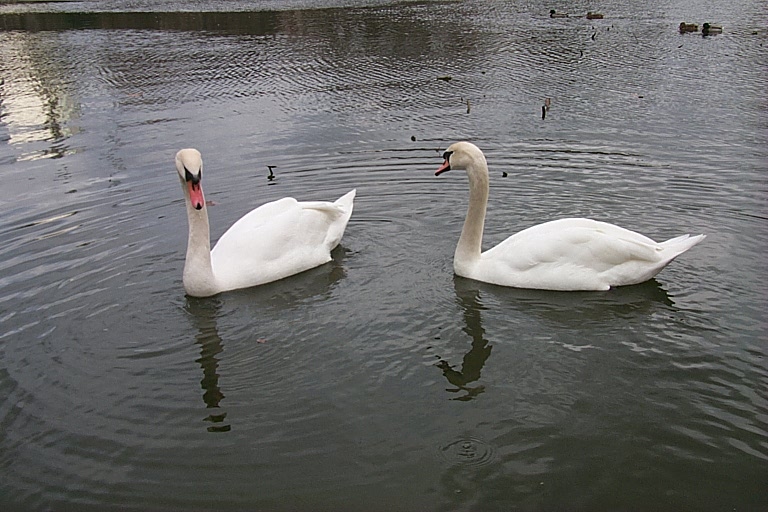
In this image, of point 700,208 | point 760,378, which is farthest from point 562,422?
point 700,208

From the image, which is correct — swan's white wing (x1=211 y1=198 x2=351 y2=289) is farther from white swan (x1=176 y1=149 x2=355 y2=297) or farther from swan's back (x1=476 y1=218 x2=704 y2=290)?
swan's back (x1=476 y1=218 x2=704 y2=290)

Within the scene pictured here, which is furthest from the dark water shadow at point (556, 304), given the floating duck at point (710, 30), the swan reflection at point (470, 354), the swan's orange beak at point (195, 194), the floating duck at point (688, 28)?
the floating duck at point (688, 28)

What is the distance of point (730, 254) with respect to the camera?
8062 mm

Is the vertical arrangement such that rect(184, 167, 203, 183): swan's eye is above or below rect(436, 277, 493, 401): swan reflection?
above

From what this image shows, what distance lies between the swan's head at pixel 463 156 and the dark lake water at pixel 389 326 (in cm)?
106

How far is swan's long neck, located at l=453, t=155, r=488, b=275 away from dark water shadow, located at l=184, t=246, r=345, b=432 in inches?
52.5

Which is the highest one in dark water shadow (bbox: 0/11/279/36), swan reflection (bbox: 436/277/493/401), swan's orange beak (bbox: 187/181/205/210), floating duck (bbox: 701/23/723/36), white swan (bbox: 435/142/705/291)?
dark water shadow (bbox: 0/11/279/36)

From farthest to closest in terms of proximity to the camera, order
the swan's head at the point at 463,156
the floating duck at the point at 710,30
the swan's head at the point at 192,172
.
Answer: the floating duck at the point at 710,30, the swan's head at the point at 463,156, the swan's head at the point at 192,172

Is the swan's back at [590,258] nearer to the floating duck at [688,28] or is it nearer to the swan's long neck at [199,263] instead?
the swan's long neck at [199,263]

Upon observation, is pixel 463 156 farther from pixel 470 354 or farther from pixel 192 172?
pixel 192 172

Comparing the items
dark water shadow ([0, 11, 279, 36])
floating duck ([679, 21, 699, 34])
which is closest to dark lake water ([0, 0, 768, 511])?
floating duck ([679, 21, 699, 34])

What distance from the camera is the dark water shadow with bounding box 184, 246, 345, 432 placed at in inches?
248

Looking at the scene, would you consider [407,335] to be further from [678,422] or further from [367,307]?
[678,422]

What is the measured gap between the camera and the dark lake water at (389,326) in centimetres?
492
